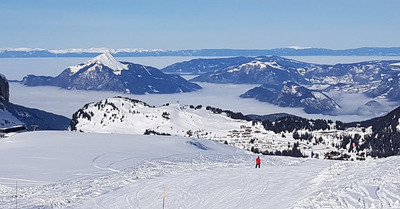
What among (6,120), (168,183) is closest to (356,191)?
(168,183)

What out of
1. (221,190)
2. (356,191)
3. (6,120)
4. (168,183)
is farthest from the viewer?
(6,120)

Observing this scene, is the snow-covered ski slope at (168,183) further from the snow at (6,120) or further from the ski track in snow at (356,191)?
the snow at (6,120)

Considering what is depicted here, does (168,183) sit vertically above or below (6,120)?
above

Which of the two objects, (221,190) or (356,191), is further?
(221,190)

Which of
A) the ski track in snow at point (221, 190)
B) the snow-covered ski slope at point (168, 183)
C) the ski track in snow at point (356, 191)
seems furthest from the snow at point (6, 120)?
the ski track in snow at point (356, 191)

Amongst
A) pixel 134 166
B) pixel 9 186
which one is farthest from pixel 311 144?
pixel 9 186

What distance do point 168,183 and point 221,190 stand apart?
17.0ft

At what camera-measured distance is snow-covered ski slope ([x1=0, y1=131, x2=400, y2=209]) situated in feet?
94.9

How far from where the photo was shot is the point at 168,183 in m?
37.4

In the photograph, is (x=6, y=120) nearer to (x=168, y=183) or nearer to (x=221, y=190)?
(x=168, y=183)

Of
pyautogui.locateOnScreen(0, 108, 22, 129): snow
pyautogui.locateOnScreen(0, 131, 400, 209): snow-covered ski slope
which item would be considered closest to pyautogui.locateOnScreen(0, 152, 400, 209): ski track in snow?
pyautogui.locateOnScreen(0, 131, 400, 209): snow-covered ski slope

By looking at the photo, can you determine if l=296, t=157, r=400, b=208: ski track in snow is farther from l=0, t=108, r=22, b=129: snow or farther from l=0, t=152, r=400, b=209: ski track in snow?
l=0, t=108, r=22, b=129: snow

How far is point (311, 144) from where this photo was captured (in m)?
198

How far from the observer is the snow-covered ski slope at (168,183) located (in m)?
28.9
